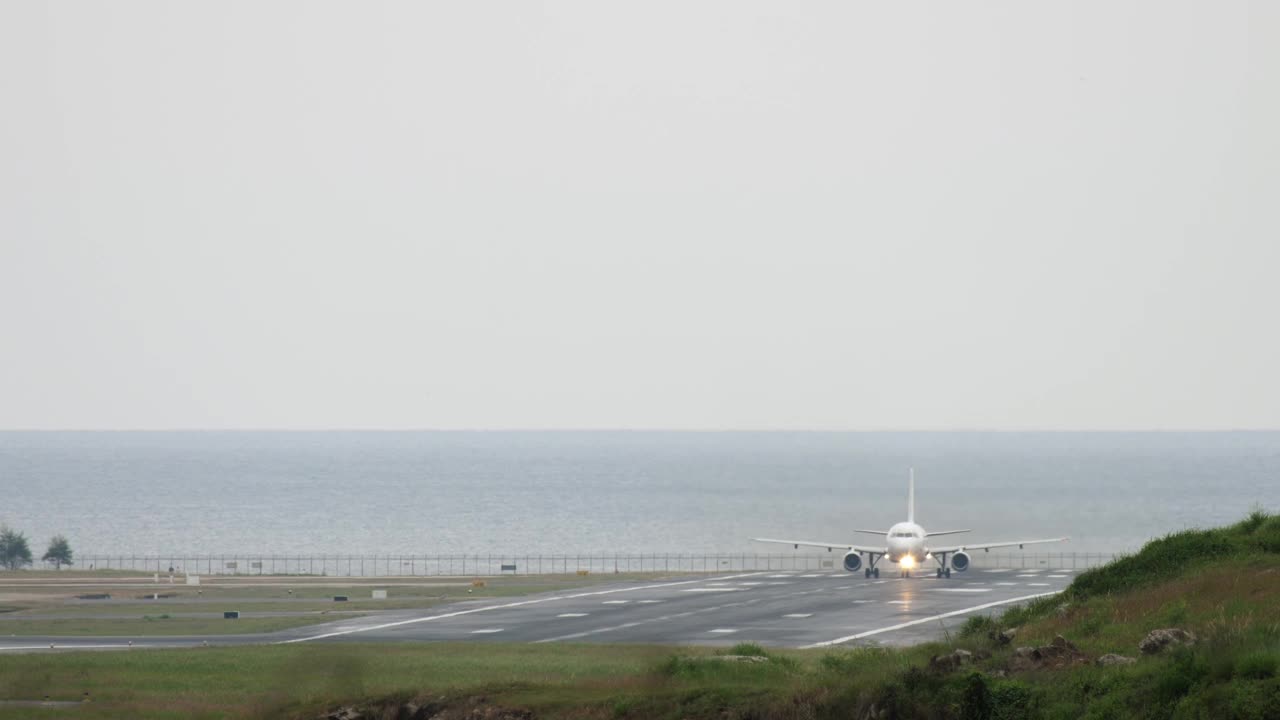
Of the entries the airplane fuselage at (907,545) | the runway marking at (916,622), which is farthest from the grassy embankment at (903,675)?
the airplane fuselage at (907,545)

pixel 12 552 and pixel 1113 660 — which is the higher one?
pixel 1113 660

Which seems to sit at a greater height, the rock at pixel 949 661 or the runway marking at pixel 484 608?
the rock at pixel 949 661

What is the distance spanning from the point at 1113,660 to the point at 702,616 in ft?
150

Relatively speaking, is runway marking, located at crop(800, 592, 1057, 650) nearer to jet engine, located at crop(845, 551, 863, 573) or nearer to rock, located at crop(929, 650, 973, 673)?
rock, located at crop(929, 650, 973, 673)

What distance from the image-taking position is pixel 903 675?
39031 mm

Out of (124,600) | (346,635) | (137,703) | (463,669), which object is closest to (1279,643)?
(463,669)

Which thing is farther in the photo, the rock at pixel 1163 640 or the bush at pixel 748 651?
the bush at pixel 748 651

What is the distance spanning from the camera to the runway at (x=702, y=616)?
237ft

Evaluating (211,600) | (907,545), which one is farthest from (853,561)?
(211,600)

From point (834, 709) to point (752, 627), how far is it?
120 ft

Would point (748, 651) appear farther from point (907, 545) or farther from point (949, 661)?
point (907, 545)

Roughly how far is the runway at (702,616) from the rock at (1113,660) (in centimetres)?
2186

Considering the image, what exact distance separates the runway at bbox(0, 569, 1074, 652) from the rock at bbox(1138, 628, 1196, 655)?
21.7m

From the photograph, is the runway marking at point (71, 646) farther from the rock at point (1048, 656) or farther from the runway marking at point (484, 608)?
the rock at point (1048, 656)
